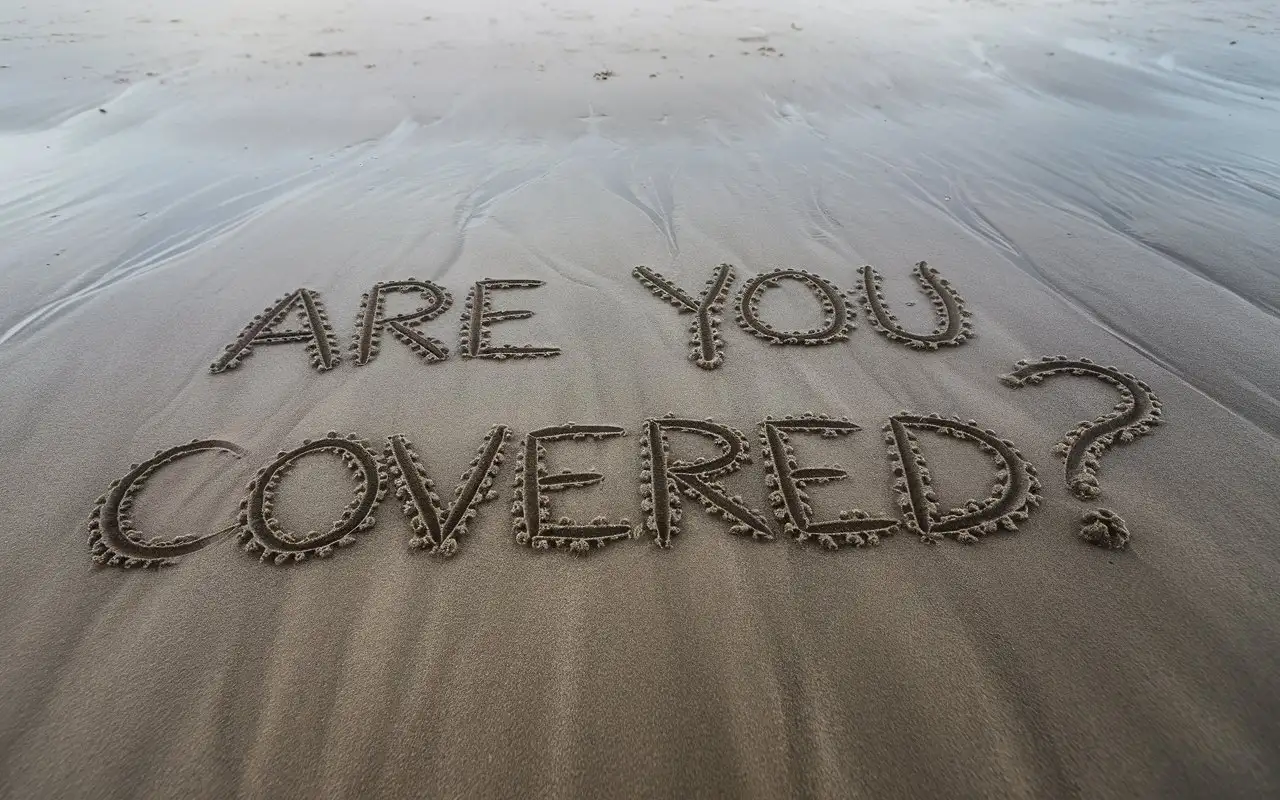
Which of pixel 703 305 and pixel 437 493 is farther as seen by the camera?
pixel 703 305

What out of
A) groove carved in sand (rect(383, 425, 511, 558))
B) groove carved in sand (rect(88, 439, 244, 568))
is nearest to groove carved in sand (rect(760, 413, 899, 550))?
groove carved in sand (rect(383, 425, 511, 558))

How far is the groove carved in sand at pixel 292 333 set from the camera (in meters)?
2.66

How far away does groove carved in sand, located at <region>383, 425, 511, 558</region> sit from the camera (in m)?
1.93

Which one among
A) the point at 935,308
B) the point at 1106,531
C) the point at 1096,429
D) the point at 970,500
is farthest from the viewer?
the point at 935,308

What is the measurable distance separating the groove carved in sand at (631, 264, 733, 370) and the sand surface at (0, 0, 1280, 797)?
0.05 m

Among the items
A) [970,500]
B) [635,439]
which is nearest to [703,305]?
[635,439]

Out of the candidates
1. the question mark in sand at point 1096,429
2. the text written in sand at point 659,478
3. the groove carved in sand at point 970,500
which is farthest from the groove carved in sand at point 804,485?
the question mark in sand at point 1096,429

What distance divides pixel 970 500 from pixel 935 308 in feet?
3.88

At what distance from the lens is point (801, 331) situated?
2795 mm

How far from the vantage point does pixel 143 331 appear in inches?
112

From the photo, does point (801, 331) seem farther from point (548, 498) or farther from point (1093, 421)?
point (548, 498)

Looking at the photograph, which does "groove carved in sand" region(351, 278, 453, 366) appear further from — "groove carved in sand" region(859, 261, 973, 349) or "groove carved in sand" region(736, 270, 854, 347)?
"groove carved in sand" region(859, 261, 973, 349)

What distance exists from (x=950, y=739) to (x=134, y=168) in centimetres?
540

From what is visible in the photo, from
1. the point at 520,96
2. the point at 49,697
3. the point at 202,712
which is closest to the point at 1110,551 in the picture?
the point at 202,712
